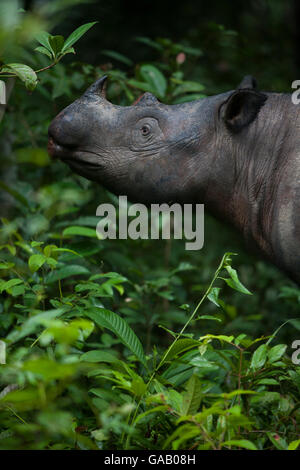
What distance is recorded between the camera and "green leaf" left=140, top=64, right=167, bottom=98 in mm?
4707

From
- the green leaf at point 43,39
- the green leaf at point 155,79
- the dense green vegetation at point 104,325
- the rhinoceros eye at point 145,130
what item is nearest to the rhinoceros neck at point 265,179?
the dense green vegetation at point 104,325

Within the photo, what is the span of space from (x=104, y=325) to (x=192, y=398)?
24.7 inches

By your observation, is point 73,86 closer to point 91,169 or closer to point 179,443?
point 91,169

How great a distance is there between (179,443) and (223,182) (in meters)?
1.68

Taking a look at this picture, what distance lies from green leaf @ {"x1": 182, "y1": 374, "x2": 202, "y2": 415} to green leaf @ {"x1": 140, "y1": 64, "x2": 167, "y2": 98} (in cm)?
261

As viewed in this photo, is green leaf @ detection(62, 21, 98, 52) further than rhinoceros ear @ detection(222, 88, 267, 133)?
No

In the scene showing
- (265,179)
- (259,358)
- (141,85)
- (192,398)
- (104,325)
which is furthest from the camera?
(141,85)

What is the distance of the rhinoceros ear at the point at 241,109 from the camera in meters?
3.53

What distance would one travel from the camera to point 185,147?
3.59m

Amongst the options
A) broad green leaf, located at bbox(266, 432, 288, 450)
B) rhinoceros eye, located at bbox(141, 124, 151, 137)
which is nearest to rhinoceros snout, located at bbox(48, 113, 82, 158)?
rhinoceros eye, located at bbox(141, 124, 151, 137)

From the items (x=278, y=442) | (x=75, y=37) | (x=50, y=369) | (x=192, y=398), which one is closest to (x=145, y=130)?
(x=75, y=37)

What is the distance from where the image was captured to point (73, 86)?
480cm

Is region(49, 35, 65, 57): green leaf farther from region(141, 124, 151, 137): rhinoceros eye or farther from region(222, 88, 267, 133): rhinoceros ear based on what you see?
region(222, 88, 267, 133): rhinoceros ear

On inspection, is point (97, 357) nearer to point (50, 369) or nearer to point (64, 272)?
point (64, 272)
